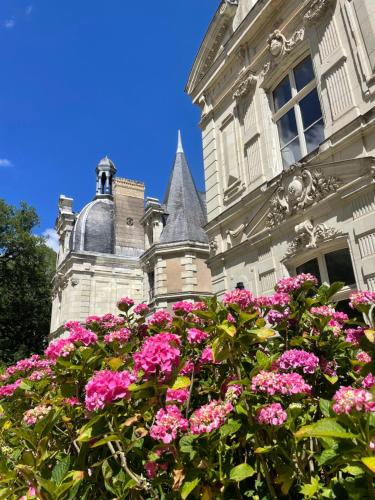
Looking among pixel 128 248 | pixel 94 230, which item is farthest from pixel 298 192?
pixel 94 230

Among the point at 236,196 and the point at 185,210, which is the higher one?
the point at 185,210

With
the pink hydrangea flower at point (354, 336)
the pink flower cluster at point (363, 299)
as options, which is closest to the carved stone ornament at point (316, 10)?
the pink flower cluster at point (363, 299)

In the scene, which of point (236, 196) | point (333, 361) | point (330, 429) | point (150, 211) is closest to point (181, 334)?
point (333, 361)

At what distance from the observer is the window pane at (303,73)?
6.68 meters

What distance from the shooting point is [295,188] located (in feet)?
20.0

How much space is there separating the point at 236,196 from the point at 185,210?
42.6 feet

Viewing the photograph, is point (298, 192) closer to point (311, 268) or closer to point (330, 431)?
point (311, 268)

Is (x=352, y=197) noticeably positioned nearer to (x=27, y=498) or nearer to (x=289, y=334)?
(x=289, y=334)

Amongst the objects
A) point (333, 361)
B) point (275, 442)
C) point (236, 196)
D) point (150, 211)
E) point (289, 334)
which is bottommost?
point (275, 442)

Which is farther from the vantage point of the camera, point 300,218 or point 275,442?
point 300,218

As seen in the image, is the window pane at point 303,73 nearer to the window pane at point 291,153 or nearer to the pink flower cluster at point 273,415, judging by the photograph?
the window pane at point 291,153

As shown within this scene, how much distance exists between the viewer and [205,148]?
929cm

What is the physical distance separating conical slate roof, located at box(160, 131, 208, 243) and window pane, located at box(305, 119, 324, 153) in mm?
12382

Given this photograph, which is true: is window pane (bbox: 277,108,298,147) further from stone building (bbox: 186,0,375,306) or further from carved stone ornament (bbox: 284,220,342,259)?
carved stone ornament (bbox: 284,220,342,259)
